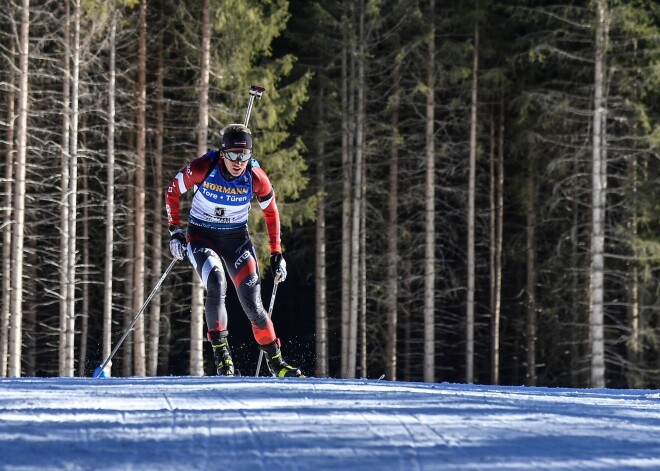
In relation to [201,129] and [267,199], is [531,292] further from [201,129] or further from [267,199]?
[267,199]

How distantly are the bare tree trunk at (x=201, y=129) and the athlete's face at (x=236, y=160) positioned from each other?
32.5ft

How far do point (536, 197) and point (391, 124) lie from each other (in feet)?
13.9

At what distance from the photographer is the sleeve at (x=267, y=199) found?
343 inches

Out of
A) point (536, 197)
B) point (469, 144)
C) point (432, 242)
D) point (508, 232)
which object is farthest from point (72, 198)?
point (508, 232)

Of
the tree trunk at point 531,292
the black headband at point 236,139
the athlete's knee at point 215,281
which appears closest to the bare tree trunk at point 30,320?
the tree trunk at point 531,292

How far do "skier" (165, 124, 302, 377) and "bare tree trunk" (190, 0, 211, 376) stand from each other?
376 inches

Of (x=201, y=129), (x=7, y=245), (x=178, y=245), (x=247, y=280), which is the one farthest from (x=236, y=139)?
(x=7, y=245)

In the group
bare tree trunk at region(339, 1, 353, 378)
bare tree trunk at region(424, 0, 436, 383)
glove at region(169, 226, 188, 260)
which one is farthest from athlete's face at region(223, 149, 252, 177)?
bare tree trunk at region(339, 1, 353, 378)

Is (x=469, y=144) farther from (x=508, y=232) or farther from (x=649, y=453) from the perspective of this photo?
(x=649, y=453)

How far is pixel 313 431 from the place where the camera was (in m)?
3.98

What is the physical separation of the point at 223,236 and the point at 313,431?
4876 mm

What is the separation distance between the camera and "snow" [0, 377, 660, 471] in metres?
3.44

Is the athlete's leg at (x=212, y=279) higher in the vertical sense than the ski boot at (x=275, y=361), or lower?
higher

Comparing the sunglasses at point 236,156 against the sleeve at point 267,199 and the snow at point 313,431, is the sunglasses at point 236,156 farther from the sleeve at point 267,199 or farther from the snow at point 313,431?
the snow at point 313,431
